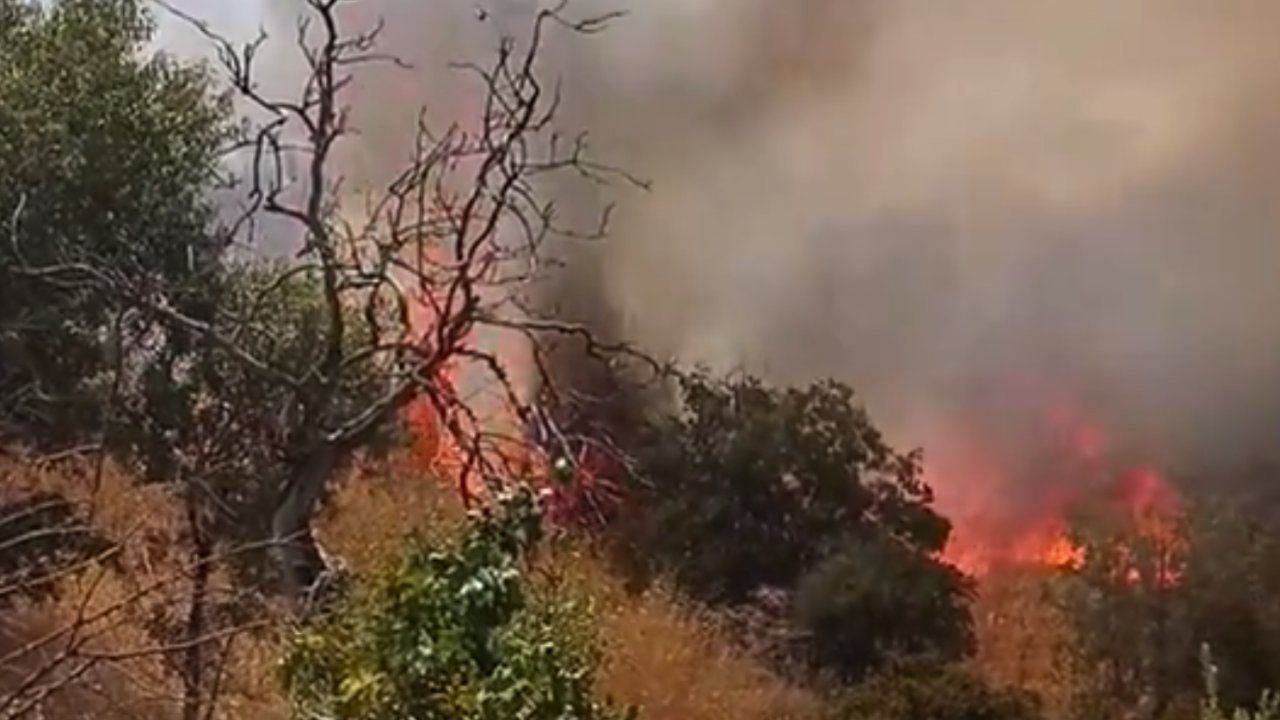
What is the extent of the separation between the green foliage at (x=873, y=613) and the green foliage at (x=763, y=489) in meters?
0.39

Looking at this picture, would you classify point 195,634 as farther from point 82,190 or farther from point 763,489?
point 763,489

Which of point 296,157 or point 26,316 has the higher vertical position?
point 296,157

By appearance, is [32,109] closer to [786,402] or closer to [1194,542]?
[786,402]

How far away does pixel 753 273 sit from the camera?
42.5 feet

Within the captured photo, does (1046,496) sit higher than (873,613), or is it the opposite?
(1046,496)

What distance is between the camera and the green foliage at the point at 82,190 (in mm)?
6930

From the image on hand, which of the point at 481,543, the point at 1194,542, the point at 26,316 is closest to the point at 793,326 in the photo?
the point at 1194,542

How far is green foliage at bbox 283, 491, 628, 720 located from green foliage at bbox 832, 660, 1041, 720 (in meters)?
4.38

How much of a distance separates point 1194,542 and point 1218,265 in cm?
378

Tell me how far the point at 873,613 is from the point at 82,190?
5.27m

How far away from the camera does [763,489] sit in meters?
10.9

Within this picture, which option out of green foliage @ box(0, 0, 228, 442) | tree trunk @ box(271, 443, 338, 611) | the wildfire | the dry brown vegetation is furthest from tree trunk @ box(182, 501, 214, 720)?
the wildfire

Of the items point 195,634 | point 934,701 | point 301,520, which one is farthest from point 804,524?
point 195,634

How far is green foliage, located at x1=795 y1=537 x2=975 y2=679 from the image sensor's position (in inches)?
399
